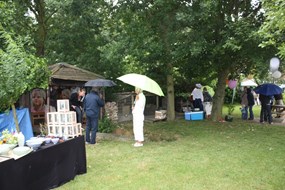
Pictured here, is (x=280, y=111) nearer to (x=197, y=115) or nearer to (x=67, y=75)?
(x=197, y=115)

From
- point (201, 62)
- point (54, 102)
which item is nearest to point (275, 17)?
point (201, 62)

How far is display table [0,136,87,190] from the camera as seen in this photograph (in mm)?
4297

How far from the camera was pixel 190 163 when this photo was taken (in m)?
6.92

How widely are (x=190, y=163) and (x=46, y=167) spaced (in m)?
3.26

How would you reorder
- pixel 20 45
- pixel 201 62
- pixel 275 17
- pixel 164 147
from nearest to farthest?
1. pixel 275 17
2. pixel 20 45
3. pixel 164 147
4. pixel 201 62

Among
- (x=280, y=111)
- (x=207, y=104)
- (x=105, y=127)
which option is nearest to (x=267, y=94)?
(x=280, y=111)

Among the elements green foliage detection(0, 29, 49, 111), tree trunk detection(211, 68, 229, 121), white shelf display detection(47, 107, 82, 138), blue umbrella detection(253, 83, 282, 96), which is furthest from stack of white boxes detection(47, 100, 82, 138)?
blue umbrella detection(253, 83, 282, 96)

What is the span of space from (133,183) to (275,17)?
12.6 feet

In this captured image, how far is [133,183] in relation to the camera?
222 inches

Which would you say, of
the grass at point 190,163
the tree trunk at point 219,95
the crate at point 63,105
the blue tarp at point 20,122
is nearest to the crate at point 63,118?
the crate at point 63,105

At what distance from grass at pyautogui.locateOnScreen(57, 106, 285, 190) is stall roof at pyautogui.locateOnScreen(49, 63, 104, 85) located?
3652 millimetres

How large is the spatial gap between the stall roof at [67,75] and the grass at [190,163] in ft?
12.0

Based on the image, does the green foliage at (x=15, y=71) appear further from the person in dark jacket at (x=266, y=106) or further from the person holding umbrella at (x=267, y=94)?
the person in dark jacket at (x=266, y=106)

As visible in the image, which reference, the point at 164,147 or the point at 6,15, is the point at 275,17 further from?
the point at 6,15
